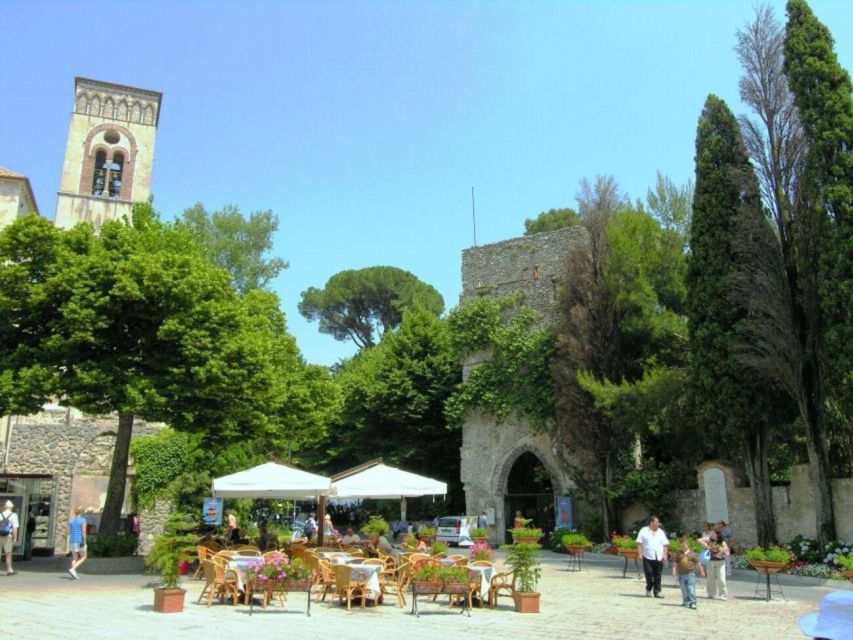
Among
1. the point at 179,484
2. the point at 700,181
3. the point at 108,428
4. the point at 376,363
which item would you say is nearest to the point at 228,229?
the point at 376,363

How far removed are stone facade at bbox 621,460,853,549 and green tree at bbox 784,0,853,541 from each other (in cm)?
31

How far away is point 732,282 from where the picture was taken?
1653cm

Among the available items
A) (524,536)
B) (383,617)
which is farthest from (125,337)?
(524,536)

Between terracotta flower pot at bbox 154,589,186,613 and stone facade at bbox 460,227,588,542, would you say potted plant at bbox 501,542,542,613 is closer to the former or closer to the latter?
terracotta flower pot at bbox 154,589,186,613

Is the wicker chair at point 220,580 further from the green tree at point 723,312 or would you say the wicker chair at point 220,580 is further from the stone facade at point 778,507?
the stone facade at point 778,507

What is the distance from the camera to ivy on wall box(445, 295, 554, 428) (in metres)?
23.7

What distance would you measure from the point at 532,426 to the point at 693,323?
24.9 feet

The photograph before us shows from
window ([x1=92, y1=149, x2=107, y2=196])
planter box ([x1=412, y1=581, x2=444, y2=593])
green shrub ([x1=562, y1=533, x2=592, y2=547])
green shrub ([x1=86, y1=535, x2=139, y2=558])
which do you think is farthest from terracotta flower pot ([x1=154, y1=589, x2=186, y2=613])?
window ([x1=92, y1=149, x2=107, y2=196])

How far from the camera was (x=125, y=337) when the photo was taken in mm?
14250

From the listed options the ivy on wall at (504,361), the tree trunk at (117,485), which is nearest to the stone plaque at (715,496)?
the ivy on wall at (504,361)

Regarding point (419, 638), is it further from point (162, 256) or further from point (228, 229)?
point (228, 229)

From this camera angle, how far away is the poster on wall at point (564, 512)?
71.8ft

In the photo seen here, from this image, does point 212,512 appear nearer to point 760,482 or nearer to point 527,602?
point 527,602

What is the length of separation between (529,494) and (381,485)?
1297 centimetres
